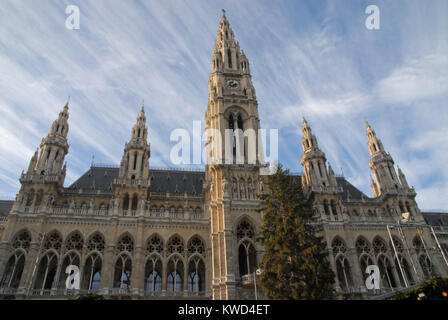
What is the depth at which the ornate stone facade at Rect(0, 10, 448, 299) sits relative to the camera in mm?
29547

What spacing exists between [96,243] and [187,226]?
9.15m

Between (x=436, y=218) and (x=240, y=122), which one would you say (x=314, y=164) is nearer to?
(x=240, y=122)

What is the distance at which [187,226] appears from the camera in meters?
33.2

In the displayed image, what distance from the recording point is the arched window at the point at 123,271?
30327 mm

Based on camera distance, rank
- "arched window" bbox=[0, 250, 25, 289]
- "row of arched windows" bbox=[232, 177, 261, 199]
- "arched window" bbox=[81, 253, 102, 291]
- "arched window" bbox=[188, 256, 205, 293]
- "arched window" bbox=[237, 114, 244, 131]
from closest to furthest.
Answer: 1. "arched window" bbox=[0, 250, 25, 289]
2. "arched window" bbox=[81, 253, 102, 291]
3. "arched window" bbox=[188, 256, 205, 293]
4. "row of arched windows" bbox=[232, 177, 261, 199]
5. "arched window" bbox=[237, 114, 244, 131]

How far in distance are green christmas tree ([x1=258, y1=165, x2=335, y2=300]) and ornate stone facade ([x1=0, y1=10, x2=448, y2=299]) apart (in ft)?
25.2

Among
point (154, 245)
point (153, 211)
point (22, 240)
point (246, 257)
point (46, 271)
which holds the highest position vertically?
point (153, 211)

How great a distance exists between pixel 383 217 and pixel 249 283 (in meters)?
20.8

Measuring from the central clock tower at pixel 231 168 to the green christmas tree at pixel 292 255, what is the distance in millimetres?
2890

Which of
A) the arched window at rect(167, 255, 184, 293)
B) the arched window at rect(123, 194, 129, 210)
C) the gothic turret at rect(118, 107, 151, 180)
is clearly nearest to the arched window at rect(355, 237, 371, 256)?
the arched window at rect(167, 255, 184, 293)

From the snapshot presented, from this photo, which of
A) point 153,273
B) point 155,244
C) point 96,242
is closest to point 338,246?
point 155,244

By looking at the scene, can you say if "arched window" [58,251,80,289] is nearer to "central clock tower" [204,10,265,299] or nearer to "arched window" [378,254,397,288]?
"central clock tower" [204,10,265,299]

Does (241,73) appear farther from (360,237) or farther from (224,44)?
(360,237)
